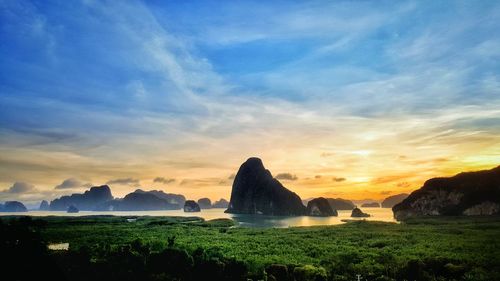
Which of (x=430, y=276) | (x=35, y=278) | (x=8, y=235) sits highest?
(x=8, y=235)

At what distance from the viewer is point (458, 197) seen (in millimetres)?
149000

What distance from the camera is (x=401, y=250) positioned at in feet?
138

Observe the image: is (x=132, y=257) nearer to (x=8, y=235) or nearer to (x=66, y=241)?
(x=8, y=235)

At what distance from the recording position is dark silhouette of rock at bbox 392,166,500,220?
134m

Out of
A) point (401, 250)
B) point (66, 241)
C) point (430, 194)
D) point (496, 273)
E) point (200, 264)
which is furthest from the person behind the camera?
point (430, 194)

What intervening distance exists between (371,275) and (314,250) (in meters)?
12.9

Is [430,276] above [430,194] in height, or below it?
below

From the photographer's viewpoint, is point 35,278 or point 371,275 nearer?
point 35,278

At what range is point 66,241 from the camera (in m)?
61.3

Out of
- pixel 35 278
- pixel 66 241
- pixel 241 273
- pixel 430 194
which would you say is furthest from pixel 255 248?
pixel 430 194

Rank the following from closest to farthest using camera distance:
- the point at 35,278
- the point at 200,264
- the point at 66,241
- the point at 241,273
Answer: the point at 35,278 < the point at 241,273 < the point at 200,264 < the point at 66,241

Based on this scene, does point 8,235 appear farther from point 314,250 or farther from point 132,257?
point 314,250

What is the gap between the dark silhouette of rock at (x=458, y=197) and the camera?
133750 mm

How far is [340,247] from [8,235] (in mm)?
37251
